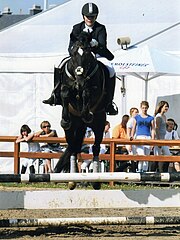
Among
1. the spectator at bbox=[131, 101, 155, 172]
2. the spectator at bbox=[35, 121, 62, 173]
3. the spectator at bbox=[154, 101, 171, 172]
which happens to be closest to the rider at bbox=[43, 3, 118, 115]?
the spectator at bbox=[131, 101, 155, 172]

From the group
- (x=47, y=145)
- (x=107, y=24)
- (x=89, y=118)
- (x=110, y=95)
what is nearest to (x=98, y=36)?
(x=110, y=95)

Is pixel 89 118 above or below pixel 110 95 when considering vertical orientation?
below

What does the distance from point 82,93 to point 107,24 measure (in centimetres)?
1121

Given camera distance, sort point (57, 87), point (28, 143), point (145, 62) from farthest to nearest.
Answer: point (145, 62), point (28, 143), point (57, 87)

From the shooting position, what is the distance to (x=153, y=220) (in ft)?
26.1

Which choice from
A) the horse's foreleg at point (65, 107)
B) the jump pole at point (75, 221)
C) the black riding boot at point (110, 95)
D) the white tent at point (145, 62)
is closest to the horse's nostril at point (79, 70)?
the horse's foreleg at point (65, 107)

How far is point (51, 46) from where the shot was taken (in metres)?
19.3

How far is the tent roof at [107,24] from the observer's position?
756 inches

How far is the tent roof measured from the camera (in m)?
19.2

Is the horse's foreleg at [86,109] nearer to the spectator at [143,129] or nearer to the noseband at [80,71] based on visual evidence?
the noseband at [80,71]

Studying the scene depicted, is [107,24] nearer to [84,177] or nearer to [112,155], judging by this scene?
[112,155]

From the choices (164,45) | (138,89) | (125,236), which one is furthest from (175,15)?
(125,236)

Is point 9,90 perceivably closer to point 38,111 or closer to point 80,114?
point 38,111

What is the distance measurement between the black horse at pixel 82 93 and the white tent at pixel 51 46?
7.94m
